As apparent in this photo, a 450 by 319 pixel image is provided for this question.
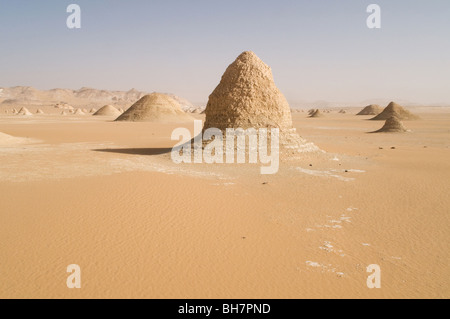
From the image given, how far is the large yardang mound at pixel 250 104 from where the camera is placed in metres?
10.6

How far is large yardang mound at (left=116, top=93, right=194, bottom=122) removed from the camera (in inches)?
1308

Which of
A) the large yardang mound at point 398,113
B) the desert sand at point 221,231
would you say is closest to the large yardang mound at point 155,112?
the desert sand at point 221,231

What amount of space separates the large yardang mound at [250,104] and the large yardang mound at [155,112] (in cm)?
2287

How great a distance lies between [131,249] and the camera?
12.9ft

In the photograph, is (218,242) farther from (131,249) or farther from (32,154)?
(32,154)

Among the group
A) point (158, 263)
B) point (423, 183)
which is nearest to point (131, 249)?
point (158, 263)

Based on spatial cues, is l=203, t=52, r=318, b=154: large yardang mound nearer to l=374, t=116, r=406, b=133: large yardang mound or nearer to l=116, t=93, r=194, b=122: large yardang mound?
l=374, t=116, r=406, b=133: large yardang mound

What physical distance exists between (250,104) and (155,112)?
2504 centimetres

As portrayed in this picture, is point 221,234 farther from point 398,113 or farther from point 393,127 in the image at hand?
point 398,113

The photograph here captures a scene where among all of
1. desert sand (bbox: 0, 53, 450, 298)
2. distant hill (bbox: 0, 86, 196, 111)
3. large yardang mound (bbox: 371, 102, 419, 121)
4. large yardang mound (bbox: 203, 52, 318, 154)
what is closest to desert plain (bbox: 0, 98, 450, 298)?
desert sand (bbox: 0, 53, 450, 298)

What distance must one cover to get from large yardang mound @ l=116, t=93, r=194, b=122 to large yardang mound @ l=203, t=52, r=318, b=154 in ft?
75.0

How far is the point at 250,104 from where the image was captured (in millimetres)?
10742

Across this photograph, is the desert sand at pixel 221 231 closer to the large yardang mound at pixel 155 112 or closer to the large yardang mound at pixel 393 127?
the large yardang mound at pixel 393 127

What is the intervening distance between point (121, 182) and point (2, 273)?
3.69m
